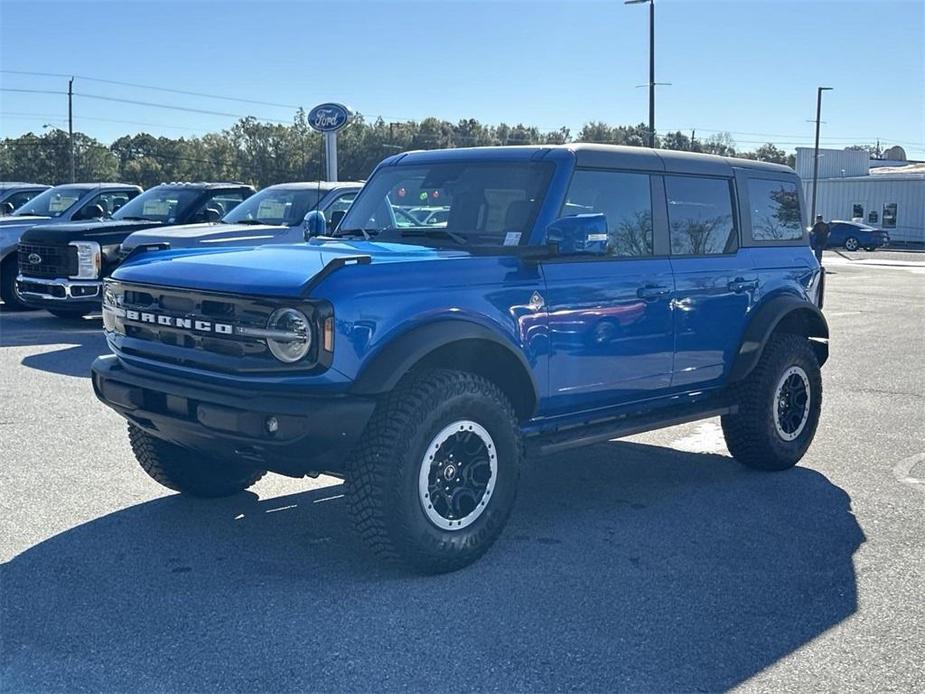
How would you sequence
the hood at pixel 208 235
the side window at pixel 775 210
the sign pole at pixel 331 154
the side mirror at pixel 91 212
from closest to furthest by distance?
the side window at pixel 775 210 → the hood at pixel 208 235 → the side mirror at pixel 91 212 → the sign pole at pixel 331 154

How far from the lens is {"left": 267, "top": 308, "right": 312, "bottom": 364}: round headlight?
4449mm

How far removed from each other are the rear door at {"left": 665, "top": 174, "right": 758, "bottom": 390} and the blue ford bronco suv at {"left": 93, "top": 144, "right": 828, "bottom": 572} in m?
0.01

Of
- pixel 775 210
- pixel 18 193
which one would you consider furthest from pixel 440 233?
pixel 18 193

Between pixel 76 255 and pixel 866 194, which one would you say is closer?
pixel 76 255

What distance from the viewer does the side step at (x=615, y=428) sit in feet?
17.7

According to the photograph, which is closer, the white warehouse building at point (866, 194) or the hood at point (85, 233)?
the hood at point (85, 233)

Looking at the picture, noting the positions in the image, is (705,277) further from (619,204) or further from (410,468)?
(410,468)

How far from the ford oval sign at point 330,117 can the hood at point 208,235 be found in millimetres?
3634

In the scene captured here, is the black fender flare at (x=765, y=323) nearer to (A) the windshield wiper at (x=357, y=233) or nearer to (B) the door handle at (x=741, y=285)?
(B) the door handle at (x=741, y=285)

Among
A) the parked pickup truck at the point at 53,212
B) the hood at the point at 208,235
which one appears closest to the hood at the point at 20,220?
the parked pickup truck at the point at 53,212

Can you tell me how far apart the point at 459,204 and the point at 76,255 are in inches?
333

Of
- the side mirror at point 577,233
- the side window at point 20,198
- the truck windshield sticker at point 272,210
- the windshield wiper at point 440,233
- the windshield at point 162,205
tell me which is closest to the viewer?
the side mirror at point 577,233

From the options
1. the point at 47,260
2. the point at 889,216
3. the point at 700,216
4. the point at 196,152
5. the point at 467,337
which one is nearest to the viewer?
the point at 467,337

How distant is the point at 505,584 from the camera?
471 centimetres
